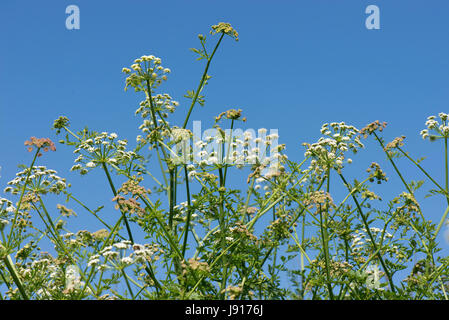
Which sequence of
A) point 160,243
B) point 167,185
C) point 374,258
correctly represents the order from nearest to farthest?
1. point 160,243
2. point 374,258
3. point 167,185

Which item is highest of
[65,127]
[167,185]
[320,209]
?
[65,127]

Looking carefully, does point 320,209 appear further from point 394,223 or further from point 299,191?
point 394,223

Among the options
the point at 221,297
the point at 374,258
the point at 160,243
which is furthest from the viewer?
the point at 374,258

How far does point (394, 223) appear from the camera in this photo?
7.33 meters

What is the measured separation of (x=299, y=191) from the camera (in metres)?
7.39

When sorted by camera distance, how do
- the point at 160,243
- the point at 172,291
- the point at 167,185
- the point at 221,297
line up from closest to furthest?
the point at 172,291
the point at 221,297
the point at 160,243
the point at 167,185

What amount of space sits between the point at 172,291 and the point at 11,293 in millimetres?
2504

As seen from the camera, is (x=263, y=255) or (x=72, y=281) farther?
(x=263, y=255)

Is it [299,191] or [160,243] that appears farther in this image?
[299,191]
